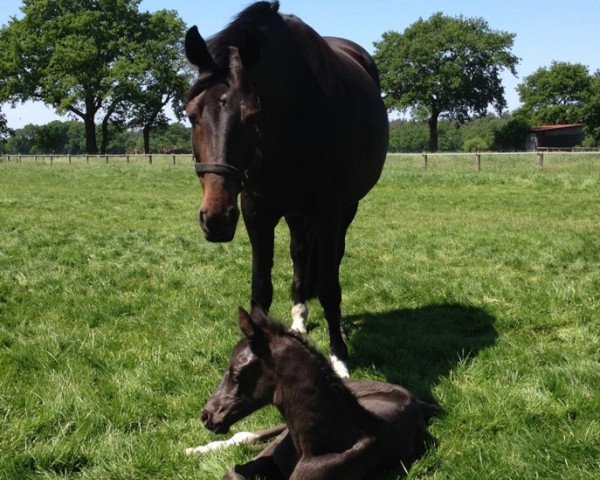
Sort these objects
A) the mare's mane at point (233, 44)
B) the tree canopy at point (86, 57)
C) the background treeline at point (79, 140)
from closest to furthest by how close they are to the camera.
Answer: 1. the mare's mane at point (233, 44)
2. the tree canopy at point (86, 57)
3. the background treeline at point (79, 140)

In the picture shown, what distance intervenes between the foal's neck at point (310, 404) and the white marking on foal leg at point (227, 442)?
516mm

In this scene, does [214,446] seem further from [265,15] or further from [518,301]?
[518,301]

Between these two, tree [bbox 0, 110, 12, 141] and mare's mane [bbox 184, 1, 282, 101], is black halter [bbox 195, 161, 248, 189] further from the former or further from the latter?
tree [bbox 0, 110, 12, 141]

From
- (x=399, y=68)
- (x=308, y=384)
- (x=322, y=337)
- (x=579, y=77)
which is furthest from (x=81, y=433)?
(x=579, y=77)

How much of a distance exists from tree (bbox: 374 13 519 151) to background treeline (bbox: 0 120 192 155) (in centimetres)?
2542

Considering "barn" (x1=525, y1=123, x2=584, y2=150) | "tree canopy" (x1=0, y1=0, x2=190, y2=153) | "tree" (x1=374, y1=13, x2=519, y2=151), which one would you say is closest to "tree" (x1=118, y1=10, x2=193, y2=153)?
"tree canopy" (x1=0, y1=0, x2=190, y2=153)

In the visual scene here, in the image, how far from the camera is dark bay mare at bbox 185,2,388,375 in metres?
3.28

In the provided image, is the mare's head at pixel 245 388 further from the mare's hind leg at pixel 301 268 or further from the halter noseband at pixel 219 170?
the mare's hind leg at pixel 301 268

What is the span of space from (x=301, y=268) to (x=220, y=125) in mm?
2543

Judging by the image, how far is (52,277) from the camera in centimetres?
721

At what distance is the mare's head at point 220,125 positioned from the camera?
126 inches

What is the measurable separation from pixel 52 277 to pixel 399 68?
67156 mm

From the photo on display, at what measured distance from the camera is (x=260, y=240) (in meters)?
4.64

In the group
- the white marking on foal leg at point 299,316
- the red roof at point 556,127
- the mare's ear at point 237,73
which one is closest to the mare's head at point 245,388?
the mare's ear at point 237,73
